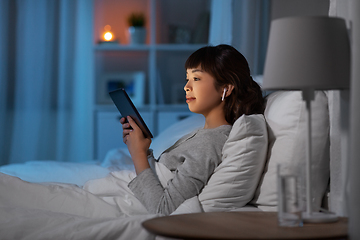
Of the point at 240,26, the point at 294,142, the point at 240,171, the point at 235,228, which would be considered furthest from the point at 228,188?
the point at 240,26

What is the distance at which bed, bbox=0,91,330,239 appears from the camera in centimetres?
93

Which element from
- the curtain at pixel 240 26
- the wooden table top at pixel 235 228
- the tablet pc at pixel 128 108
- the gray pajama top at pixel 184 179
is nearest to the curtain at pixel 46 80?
the curtain at pixel 240 26

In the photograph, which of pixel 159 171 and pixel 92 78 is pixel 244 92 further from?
pixel 92 78

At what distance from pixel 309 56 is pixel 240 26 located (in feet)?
5.07

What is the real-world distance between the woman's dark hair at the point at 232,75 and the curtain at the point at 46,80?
2.12m

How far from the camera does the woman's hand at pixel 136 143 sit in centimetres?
121

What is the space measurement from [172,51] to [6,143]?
1.63m

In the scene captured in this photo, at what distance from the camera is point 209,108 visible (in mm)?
1338

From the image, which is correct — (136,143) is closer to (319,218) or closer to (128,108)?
(128,108)

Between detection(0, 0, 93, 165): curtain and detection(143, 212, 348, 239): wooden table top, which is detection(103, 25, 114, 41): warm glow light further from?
detection(143, 212, 348, 239): wooden table top

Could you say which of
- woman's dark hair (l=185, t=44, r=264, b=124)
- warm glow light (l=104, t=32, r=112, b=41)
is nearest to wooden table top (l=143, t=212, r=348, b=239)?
woman's dark hair (l=185, t=44, r=264, b=124)

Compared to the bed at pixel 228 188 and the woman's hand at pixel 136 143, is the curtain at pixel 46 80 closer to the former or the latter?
the woman's hand at pixel 136 143

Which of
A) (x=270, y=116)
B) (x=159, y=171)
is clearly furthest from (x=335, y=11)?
(x=159, y=171)

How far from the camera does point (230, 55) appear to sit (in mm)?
1304
